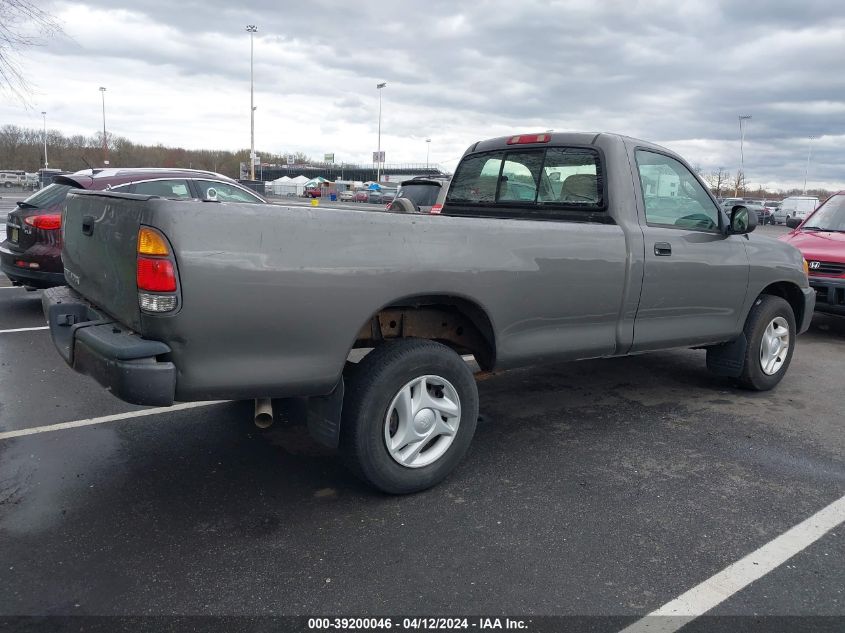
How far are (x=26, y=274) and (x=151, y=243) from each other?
572 cm

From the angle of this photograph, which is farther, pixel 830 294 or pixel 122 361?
pixel 830 294

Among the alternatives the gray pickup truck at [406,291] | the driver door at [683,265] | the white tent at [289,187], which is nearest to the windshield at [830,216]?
the gray pickup truck at [406,291]

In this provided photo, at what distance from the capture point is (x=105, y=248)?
3.22 m

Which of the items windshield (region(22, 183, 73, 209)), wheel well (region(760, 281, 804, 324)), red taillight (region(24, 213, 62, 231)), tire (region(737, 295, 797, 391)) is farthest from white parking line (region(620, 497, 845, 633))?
windshield (region(22, 183, 73, 209))

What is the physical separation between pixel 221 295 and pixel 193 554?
45.0 inches

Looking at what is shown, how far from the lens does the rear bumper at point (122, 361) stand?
107 inches

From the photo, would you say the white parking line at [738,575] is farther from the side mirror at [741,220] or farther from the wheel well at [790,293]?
the wheel well at [790,293]

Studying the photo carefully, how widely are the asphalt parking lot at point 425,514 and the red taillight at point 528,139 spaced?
1.97 m

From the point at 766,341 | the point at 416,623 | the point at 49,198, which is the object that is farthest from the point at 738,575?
the point at 49,198

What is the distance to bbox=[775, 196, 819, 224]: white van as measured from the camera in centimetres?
4022

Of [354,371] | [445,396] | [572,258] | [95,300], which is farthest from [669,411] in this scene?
[95,300]

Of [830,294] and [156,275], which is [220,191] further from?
[830,294]

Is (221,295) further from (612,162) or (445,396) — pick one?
(612,162)

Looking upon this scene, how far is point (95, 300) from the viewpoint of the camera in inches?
136
